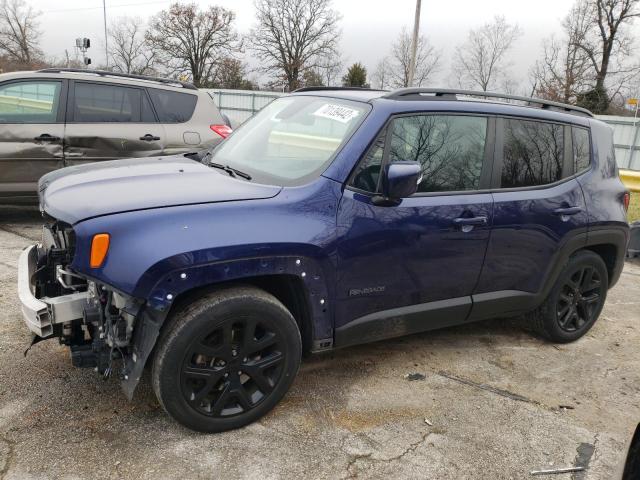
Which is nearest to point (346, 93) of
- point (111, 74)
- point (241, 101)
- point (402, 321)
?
point (402, 321)

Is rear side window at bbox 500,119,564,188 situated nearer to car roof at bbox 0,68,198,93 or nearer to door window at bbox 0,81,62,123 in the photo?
car roof at bbox 0,68,198,93

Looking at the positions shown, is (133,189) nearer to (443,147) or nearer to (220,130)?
(443,147)

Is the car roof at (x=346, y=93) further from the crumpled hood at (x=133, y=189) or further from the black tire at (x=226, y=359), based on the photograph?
the black tire at (x=226, y=359)

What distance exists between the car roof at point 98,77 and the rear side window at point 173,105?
8 centimetres

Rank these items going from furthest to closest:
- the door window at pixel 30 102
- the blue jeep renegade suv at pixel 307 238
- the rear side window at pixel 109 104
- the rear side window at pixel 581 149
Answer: the rear side window at pixel 109 104, the door window at pixel 30 102, the rear side window at pixel 581 149, the blue jeep renegade suv at pixel 307 238

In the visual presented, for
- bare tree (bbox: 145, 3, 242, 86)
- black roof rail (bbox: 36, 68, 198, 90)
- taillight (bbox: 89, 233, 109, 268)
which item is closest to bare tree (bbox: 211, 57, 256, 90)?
bare tree (bbox: 145, 3, 242, 86)

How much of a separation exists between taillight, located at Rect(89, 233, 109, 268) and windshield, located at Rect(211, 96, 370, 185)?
99 cm

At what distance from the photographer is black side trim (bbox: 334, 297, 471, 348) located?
3291 mm

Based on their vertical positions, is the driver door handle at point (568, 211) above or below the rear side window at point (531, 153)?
below

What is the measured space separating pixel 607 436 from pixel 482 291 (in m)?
1.11

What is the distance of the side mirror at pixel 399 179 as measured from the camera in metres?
3.03

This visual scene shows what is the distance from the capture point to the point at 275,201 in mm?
2920

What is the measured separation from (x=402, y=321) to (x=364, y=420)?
2.10 ft

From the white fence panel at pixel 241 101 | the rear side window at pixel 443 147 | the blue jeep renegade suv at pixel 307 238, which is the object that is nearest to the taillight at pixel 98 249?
the blue jeep renegade suv at pixel 307 238
